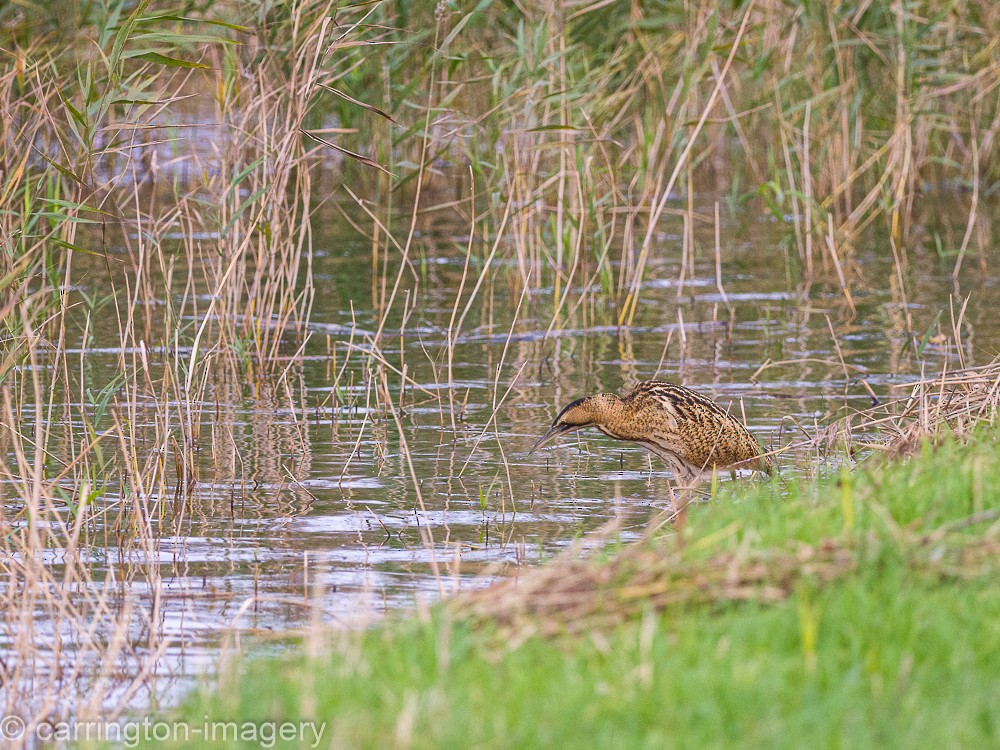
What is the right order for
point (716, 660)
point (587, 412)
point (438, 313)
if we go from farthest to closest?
1. point (438, 313)
2. point (587, 412)
3. point (716, 660)

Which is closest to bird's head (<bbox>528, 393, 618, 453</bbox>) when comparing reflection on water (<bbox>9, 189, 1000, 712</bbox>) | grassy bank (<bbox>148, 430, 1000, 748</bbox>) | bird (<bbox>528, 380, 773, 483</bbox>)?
bird (<bbox>528, 380, 773, 483</bbox>)

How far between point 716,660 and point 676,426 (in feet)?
12.6

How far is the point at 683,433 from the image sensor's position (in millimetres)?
7379

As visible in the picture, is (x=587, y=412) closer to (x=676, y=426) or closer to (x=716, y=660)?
(x=676, y=426)

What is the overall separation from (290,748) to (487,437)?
5.19 metres

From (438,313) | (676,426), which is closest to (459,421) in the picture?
(676,426)

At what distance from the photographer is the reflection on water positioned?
6254mm

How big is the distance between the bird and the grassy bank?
109 inches

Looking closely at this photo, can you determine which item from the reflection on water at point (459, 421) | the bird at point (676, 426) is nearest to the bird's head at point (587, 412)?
the bird at point (676, 426)

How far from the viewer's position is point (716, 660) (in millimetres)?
3576

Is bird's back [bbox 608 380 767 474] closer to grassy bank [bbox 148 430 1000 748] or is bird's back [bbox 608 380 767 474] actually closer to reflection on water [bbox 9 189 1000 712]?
reflection on water [bbox 9 189 1000 712]

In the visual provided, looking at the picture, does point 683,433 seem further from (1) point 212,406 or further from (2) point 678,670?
(2) point 678,670

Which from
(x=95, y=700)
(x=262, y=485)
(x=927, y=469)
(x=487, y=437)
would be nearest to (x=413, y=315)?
(x=487, y=437)

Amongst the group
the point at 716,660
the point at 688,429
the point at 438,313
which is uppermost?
the point at 438,313
